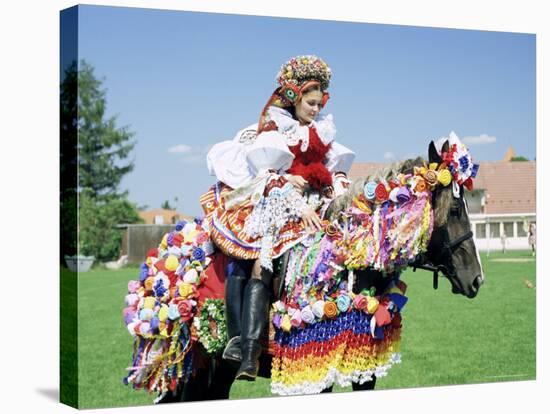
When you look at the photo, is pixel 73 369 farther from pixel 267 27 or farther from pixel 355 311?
pixel 267 27

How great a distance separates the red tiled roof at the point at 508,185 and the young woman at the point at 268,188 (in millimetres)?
2116

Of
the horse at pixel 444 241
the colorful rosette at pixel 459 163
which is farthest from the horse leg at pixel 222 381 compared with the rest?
the colorful rosette at pixel 459 163

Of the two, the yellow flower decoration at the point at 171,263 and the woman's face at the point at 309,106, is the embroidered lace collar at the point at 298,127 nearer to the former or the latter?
the woman's face at the point at 309,106

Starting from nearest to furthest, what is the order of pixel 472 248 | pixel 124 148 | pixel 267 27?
1. pixel 472 248
2. pixel 267 27
3. pixel 124 148

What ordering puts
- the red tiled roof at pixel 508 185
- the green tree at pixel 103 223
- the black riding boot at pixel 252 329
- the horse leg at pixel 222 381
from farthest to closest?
the red tiled roof at pixel 508 185 < the green tree at pixel 103 223 < the horse leg at pixel 222 381 < the black riding boot at pixel 252 329

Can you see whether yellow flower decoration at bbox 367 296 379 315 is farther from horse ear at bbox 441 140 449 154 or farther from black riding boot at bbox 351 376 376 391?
horse ear at bbox 441 140 449 154

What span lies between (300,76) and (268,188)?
0.75 m

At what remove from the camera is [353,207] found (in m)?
6.08

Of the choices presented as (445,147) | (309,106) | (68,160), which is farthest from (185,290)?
(445,147)

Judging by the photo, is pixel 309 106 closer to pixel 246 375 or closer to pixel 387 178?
pixel 387 178

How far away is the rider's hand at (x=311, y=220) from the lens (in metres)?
6.17

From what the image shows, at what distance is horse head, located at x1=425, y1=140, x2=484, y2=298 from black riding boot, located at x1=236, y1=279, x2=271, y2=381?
3.42ft

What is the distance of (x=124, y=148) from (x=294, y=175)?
1950 mm

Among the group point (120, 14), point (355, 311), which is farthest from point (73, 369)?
point (120, 14)
